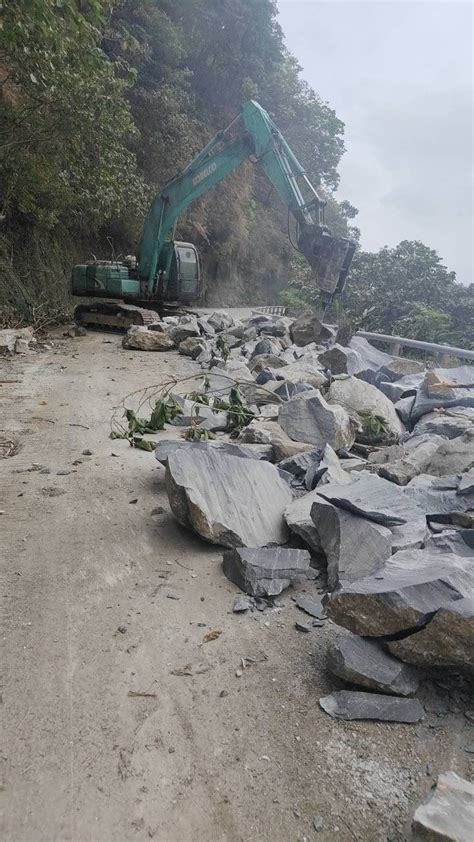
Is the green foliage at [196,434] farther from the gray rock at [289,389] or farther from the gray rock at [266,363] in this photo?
the gray rock at [266,363]

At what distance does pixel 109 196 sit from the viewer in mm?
11312

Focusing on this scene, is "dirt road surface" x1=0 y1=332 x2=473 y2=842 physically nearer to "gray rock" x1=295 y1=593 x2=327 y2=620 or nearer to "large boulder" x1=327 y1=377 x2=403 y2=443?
"gray rock" x1=295 y1=593 x2=327 y2=620

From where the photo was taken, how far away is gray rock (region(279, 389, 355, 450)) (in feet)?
15.8

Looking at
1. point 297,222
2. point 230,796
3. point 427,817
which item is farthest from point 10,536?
point 297,222

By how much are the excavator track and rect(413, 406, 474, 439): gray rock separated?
24.6 ft

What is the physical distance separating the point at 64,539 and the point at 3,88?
31.1ft

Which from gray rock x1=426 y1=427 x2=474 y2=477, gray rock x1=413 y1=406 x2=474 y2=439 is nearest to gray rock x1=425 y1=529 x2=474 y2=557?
gray rock x1=426 y1=427 x2=474 y2=477

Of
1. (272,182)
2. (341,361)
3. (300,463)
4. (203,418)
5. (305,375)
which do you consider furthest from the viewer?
(272,182)

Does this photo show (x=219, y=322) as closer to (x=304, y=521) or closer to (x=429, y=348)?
(x=429, y=348)

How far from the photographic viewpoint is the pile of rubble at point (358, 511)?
6.61 ft

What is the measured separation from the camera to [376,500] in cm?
305

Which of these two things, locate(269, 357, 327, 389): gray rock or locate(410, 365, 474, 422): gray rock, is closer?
locate(410, 365, 474, 422): gray rock

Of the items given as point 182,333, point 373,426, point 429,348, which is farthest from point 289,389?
point 182,333

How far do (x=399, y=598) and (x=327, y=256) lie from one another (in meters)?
7.35
